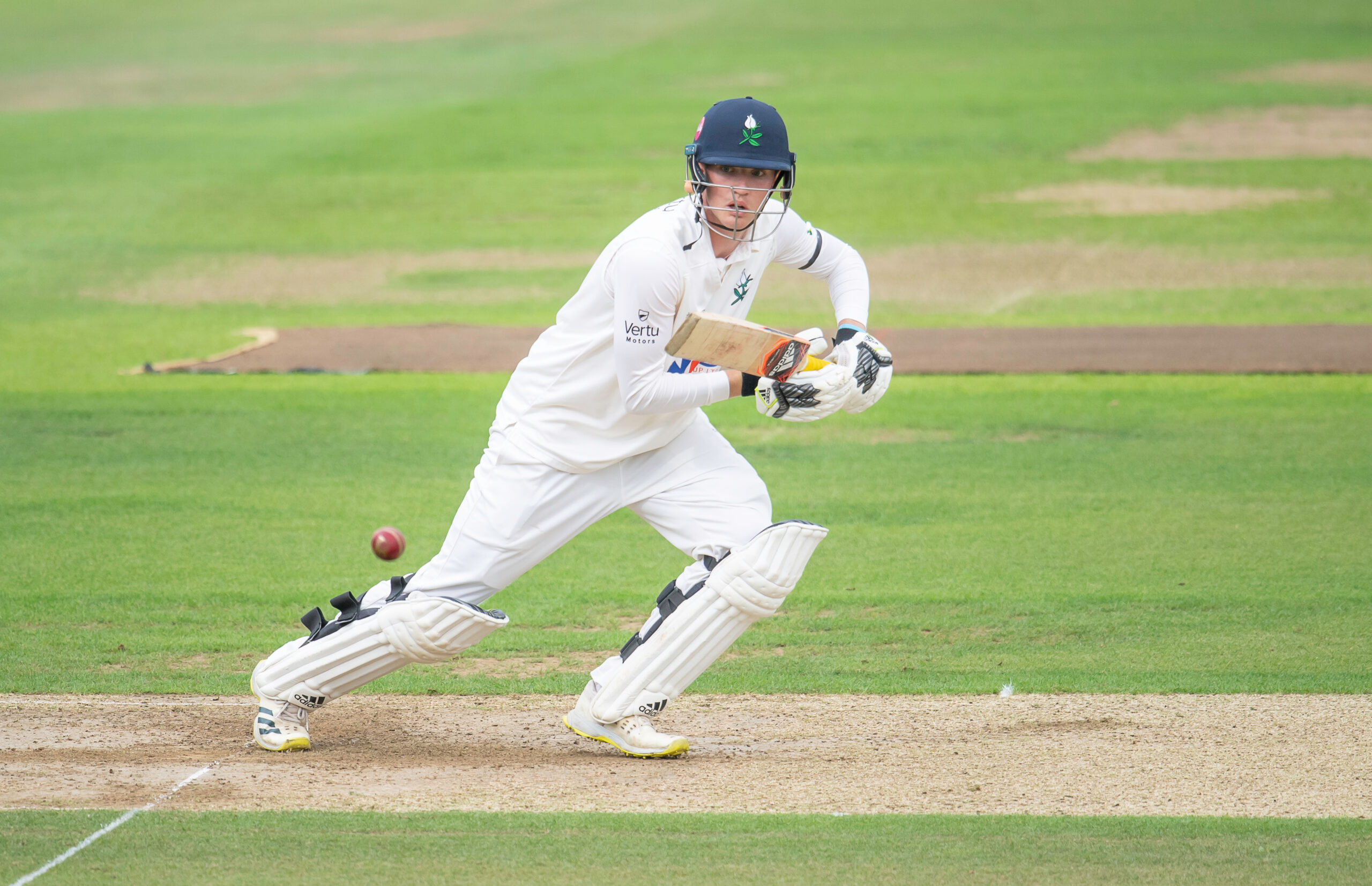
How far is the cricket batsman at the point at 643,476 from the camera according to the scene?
4.93 meters

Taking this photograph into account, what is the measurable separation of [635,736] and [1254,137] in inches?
837

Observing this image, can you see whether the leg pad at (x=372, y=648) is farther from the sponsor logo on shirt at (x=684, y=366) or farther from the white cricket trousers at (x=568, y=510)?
the sponsor logo on shirt at (x=684, y=366)

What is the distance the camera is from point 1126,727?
546 cm

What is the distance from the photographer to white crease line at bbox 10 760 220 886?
4.04 metres

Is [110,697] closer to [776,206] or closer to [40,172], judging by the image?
[776,206]

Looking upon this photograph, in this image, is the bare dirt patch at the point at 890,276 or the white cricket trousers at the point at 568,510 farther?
the bare dirt patch at the point at 890,276

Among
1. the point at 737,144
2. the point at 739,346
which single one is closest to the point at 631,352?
the point at 739,346

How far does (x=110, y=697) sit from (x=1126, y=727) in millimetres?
3935

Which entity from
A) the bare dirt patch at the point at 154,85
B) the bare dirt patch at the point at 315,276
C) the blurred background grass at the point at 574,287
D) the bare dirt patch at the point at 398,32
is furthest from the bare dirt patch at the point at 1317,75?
the bare dirt patch at the point at 154,85

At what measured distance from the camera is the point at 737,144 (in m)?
4.93

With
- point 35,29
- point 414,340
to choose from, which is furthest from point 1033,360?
point 35,29

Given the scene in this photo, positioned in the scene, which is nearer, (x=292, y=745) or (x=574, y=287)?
(x=292, y=745)

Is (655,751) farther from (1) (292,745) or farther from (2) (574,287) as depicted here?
(2) (574,287)

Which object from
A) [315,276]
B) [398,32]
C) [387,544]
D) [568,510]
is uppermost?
[398,32]
